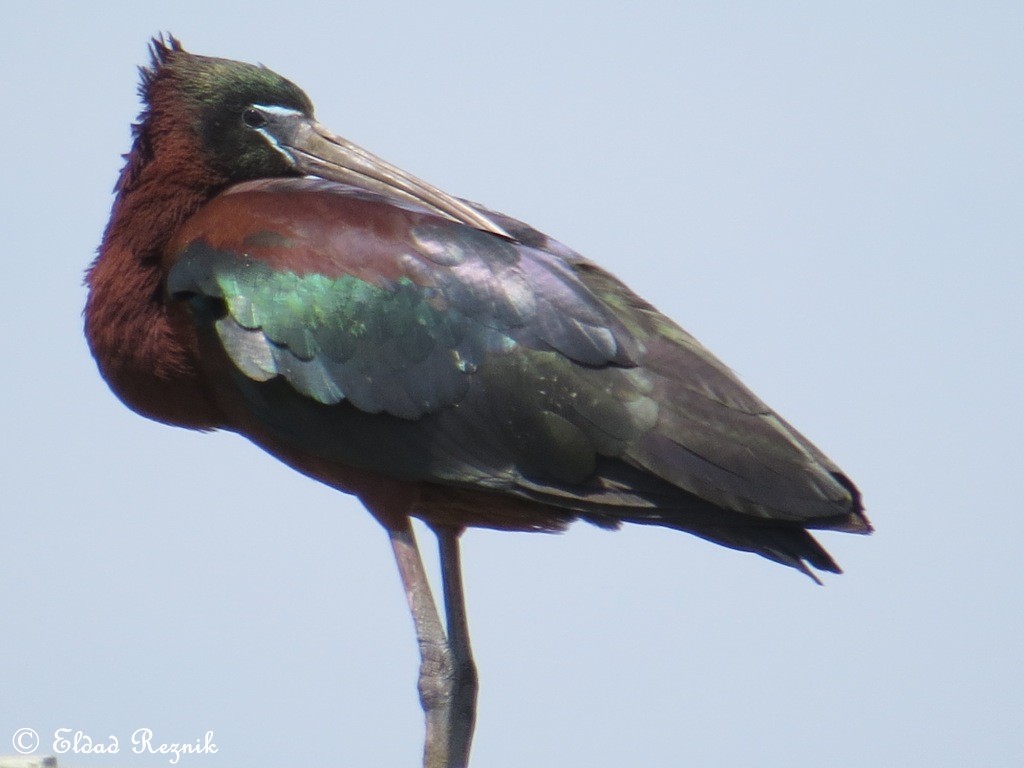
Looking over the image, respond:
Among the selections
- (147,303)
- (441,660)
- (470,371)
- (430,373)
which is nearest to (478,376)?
(470,371)

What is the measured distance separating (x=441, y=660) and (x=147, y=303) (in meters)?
1.59

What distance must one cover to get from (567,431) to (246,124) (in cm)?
172

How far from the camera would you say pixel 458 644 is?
7.29 m

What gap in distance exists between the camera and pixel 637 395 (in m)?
6.62

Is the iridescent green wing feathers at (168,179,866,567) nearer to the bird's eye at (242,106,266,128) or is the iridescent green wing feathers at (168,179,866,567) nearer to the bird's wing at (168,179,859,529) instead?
the bird's wing at (168,179,859,529)

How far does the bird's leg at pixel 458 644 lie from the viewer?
23.8 ft

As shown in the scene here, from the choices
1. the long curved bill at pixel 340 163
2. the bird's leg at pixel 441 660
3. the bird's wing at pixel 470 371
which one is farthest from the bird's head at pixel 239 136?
the bird's leg at pixel 441 660

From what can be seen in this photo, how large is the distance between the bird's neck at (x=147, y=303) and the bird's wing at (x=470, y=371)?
12cm

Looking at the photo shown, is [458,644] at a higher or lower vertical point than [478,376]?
lower

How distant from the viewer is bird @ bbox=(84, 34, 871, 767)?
6.58m

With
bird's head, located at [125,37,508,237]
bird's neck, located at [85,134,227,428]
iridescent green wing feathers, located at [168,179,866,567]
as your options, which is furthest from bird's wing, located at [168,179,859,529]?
bird's head, located at [125,37,508,237]

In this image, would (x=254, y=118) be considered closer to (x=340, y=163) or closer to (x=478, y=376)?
(x=340, y=163)

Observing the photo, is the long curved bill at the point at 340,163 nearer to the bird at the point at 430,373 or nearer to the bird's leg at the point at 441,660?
the bird at the point at 430,373

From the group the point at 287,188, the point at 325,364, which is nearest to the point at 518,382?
the point at 325,364
